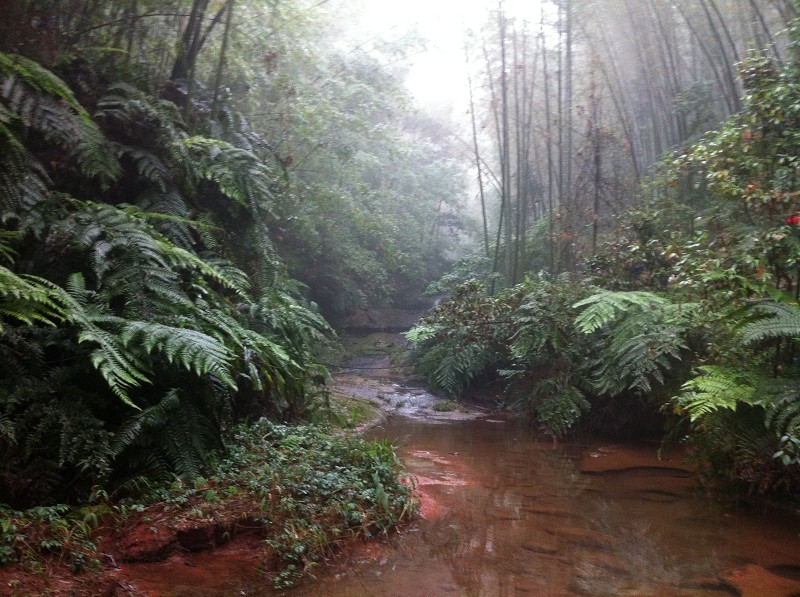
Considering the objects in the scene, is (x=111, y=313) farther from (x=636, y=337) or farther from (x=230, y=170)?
(x=636, y=337)

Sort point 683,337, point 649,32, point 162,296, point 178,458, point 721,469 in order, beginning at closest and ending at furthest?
point 178,458, point 162,296, point 721,469, point 683,337, point 649,32

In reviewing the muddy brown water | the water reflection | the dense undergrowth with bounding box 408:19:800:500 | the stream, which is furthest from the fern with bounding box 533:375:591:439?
the water reflection

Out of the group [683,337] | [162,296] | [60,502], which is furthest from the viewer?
[683,337]

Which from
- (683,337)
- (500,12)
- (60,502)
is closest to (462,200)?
(500,12)

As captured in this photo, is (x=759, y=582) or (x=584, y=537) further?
(x=584, y=537)

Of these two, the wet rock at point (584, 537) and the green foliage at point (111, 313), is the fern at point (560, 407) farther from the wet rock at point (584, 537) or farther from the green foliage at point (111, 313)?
the green foliage at point (111, 313)

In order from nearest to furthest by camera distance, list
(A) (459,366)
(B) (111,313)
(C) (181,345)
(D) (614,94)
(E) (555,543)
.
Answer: (C) (181,345) → (B) (111,313) → (E) (555,543) → (D) (614,94) → (A) (459,366)

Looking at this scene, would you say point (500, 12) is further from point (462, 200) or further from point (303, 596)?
point (462, 200)

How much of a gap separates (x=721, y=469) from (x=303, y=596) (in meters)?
2.95

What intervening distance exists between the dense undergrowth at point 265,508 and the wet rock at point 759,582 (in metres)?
1.77

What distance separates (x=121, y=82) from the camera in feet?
15.7

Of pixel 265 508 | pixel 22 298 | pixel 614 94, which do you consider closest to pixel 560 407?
pixel 265 508

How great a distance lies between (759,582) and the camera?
300 cm

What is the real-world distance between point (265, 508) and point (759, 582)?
2.47 meters
